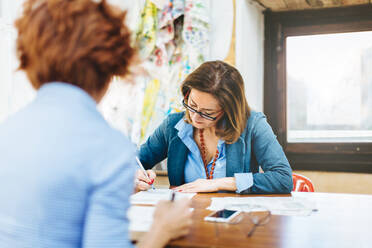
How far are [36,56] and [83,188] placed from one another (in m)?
0.27

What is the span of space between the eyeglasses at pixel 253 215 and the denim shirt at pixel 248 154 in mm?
354

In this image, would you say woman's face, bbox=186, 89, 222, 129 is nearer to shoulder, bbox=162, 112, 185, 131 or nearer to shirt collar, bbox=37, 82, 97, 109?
shoulder, bbox=162, 112, 185, 131

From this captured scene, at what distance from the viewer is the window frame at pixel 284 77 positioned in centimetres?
289

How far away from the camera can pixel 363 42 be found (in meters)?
2.91

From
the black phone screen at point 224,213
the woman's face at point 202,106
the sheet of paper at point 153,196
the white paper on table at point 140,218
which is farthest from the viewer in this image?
the woman's face at point 202,106

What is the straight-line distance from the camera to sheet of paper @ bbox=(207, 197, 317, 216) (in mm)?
1349

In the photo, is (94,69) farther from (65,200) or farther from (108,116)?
(108,116)

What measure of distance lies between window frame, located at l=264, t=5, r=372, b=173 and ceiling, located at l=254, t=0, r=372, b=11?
0.05 metres

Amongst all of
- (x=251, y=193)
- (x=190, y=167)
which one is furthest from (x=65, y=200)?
(x=190, y=167)

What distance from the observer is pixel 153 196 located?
1627mm

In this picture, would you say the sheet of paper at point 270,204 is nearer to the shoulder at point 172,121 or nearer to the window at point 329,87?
the shoulder at point 172,121

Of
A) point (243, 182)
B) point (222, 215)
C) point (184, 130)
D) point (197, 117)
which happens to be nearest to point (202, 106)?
point (197, 117)

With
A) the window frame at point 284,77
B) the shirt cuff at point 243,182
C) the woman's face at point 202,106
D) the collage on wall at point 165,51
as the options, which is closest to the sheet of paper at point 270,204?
the shirt cuff at point 243,182

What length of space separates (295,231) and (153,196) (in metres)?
0.69
